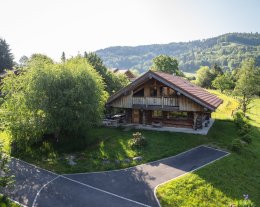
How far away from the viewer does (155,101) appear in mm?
27625

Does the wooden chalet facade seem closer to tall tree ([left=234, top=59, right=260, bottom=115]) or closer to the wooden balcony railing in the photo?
the wooden balcony railing

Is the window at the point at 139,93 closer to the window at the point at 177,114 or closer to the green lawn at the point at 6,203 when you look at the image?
the window at the point at 177,114

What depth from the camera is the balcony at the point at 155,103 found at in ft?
87.5

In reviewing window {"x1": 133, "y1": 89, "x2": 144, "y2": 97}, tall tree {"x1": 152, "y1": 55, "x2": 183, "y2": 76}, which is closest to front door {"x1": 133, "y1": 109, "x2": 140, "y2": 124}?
window {"x1": 133, "y1": 89, "x2": 144, "y2": 97}

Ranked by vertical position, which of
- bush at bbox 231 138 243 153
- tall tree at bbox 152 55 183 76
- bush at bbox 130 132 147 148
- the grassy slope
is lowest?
the grassy slope

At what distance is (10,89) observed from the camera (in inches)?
886

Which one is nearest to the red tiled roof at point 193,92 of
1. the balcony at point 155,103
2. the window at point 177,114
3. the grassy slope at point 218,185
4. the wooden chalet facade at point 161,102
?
the wooden chalet facade at point 161,102

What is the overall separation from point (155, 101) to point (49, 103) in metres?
11.6

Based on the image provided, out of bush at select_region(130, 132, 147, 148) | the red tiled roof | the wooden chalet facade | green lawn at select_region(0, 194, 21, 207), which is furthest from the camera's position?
the wooden chalet facade

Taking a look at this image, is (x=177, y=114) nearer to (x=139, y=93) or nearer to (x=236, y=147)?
(x=139, y=93)

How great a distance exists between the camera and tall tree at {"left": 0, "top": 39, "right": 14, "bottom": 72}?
7100 cm

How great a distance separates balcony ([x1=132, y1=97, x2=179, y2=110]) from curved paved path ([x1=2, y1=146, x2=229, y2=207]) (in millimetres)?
7504

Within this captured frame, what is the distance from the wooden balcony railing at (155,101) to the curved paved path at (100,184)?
7.57 metres

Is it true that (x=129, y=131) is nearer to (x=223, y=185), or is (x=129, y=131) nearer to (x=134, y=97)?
(x=134, y=97)
